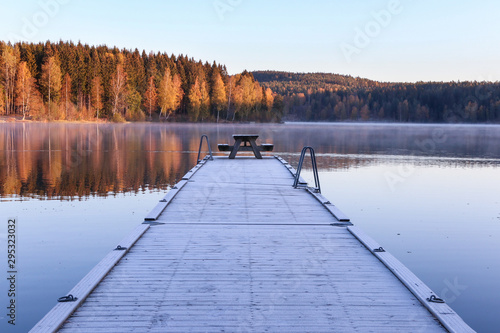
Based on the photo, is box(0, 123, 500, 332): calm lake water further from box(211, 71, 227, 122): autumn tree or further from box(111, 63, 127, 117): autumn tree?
box(211, 71, 227, 122): autumn tree

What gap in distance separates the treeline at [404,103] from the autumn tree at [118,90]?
9556 cm

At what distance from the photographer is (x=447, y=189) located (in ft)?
51.3

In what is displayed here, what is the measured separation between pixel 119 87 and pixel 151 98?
7452 millimetres

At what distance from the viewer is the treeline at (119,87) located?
70.4 metres

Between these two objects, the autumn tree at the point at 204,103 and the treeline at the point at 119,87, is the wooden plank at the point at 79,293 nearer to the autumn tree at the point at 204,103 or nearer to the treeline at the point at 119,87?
the treeline at the point at 119,87

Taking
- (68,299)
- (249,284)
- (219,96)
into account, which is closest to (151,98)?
(219,96)

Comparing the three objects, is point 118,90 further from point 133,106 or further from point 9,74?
point 9,74

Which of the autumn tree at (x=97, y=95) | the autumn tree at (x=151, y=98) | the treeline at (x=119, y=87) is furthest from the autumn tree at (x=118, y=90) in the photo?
the autumn tree at (x=151, y=98)

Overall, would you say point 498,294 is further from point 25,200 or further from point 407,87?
point 407,87

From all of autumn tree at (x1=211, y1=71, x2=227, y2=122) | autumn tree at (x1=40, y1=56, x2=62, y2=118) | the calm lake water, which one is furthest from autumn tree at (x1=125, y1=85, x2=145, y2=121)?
the calm lake water

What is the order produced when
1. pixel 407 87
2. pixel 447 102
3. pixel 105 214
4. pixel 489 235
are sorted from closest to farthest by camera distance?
pixel 489 235 → pixel 105 214 → pixel 447 102 → pixel 407 87

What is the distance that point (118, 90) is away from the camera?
256 feet

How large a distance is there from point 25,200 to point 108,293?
8.53 meters

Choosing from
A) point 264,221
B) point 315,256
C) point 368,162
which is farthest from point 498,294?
point 368,162
